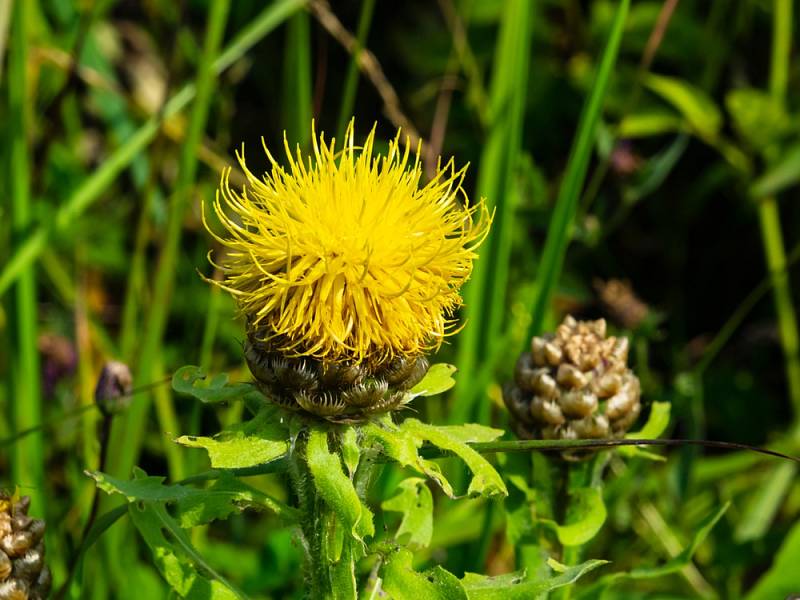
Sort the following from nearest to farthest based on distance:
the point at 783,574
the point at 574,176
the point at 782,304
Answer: the point at 574,176
the point at 783,574
the point at 782,304

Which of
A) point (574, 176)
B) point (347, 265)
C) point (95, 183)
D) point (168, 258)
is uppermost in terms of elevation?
point (574, 176)

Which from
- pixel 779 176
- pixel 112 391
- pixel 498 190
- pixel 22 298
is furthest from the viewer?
pixel 779 176

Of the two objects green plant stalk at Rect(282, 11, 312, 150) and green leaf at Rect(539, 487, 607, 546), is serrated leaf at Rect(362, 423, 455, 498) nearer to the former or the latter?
green leaf at Rect(539, 487, 607, 546)

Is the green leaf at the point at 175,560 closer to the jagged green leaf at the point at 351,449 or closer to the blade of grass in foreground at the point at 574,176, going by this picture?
the jagged green leaf at the point at 351,449

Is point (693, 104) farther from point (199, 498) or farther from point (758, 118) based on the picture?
point (199, 498)

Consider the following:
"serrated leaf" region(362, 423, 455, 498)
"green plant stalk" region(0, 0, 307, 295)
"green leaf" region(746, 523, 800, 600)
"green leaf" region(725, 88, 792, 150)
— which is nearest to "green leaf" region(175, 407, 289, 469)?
"serrated leaf" region(362, 423, 455, 498)

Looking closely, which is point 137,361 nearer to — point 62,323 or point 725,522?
point 62,323

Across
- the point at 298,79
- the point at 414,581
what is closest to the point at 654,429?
the point at 414,581
